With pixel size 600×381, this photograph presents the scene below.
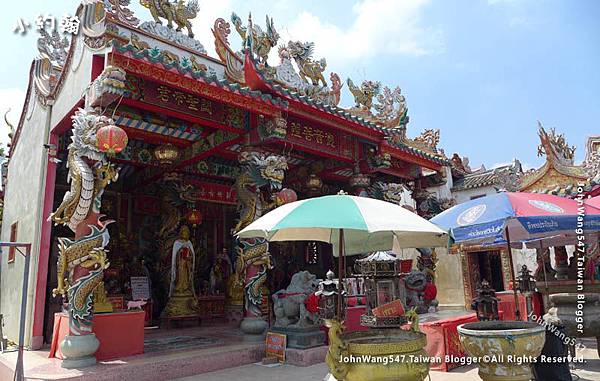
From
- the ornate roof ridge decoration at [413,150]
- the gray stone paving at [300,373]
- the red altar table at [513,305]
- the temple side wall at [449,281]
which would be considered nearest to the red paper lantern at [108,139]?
the gray stone paving at [300,373]

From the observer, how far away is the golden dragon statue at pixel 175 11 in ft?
28.3

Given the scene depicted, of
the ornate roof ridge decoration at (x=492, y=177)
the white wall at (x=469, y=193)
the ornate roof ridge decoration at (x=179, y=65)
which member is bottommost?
the ornate roof ridge decoration at (x=179, y=65)

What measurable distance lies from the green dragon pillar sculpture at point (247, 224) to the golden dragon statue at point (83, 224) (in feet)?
8.29

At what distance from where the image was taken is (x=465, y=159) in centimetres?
2392

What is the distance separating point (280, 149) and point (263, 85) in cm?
192

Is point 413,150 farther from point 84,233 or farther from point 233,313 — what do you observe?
point 84,233

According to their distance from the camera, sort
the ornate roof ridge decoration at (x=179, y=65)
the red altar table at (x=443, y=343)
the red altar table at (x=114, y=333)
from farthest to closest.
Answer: the red altar table at (x=443, y=343) < the red altar table at (x=114, y=333) < the ornate roof ridge decoration at (x=179, y=65)

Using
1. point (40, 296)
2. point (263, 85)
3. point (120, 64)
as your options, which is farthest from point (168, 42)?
point (40, 296)

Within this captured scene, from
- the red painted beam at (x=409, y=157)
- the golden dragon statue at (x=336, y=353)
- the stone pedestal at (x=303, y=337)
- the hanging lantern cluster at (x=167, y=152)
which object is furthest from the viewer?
the red painted beam at (x=409, y=157)

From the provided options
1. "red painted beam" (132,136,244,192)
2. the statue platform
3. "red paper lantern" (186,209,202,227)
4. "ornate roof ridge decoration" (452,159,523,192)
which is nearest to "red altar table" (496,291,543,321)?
the statue platform

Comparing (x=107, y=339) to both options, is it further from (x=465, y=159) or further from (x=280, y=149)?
(x=465, y=159)

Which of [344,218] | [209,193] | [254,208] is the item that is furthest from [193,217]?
[344,218]

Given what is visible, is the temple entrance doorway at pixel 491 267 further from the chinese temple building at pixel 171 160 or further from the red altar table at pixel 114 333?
the red altar table at pixel 114 333

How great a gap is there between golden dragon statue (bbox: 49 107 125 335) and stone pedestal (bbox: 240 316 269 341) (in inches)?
104
